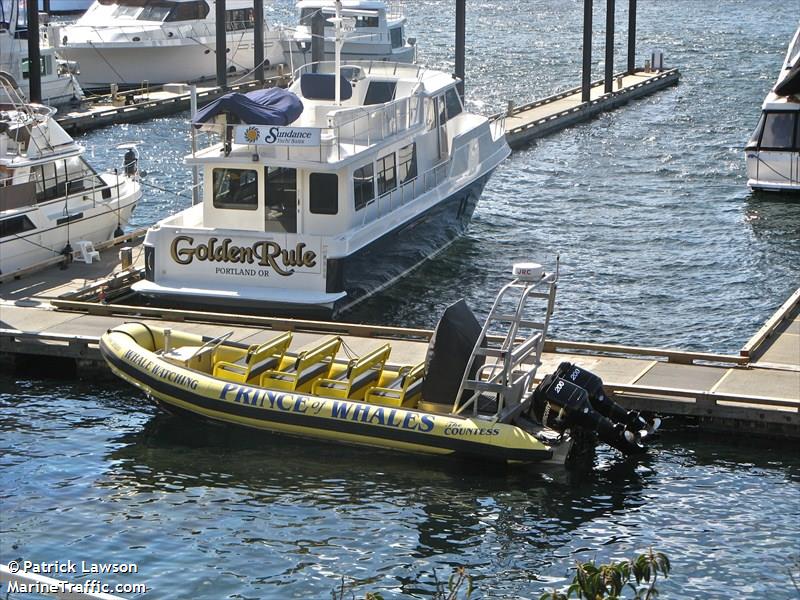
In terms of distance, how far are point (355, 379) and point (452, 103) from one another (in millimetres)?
12918

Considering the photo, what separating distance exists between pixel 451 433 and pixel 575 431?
1.59 m

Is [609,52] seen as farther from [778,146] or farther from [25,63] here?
[25,63]

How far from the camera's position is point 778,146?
3638 cm

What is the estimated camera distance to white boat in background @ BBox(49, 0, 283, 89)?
55.2m

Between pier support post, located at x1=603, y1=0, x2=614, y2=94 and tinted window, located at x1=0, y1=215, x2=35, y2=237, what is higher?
pier support post, located at x1=603, y1=0, x2=614, y2=94

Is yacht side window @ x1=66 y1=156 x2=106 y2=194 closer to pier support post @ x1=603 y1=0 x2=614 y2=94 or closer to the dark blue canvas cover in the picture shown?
the dark blue canvas cover

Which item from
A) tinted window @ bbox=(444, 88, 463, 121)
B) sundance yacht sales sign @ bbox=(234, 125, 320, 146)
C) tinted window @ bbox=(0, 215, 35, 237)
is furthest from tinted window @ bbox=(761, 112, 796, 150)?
tinted window @ bbox=(0, 215, 35, 237)

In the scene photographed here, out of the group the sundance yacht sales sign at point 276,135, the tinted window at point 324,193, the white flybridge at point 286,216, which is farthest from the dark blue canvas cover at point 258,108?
the tinted window at point 324,193

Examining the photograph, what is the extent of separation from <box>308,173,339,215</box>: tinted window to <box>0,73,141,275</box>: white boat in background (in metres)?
5.14

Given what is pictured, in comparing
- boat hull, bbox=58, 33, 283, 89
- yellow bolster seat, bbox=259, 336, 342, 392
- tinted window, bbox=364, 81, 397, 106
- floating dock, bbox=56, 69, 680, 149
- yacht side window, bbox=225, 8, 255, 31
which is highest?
yacht side window, bbox=225, 8, 255, 31

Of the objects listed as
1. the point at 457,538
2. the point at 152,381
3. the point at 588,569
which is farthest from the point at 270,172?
the point at 588,569

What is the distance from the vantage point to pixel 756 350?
20922 mm

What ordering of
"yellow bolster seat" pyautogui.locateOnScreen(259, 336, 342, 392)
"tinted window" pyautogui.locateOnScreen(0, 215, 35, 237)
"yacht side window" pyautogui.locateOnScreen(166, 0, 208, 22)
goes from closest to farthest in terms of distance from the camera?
"yellow bolster seat" pyautogui.locateOnScreen(259, 336, 342, 392) → "tinted window" pyautogui.locateOnScreen(0, 215, 35, 237) → "yacht side window" pyautogui.locateOnScreen(166, 0, 208, 22)

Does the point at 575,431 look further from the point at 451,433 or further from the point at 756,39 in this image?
the point at 756,39
